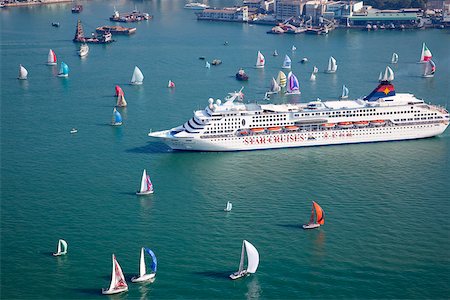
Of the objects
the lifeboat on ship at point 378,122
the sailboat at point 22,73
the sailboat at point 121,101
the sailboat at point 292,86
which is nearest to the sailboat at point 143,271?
the lifeboat on ship at point 378,122

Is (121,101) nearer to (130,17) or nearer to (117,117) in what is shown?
(117,117)

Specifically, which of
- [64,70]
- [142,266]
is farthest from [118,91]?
[142,266]

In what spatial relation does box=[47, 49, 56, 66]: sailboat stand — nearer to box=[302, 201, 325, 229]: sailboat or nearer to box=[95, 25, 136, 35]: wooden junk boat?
box=[95, 25, 136, 35]: wooden junk boat

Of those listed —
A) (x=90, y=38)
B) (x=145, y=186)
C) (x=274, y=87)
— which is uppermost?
(x=90, y=38)

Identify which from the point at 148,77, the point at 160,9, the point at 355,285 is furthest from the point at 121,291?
the point at 160,9

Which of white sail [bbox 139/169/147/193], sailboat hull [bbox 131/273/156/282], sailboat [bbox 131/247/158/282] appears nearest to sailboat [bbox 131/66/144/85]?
white sail [bbox 139/169/147/193]

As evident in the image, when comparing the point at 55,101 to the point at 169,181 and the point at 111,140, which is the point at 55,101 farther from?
the point at 169,181
